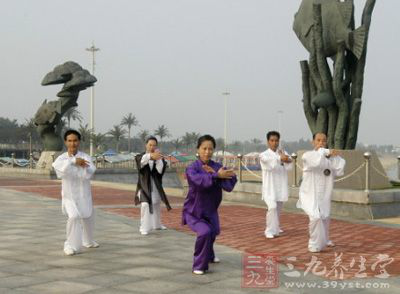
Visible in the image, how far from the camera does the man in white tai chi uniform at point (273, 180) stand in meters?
7.98

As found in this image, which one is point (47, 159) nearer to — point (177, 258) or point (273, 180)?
point (273, 180)

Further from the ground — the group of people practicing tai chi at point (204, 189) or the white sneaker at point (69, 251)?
the group of people practicing tai chi at point (204, 189)

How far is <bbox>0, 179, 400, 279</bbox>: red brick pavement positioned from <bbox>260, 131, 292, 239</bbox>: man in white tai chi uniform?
0.26 meters

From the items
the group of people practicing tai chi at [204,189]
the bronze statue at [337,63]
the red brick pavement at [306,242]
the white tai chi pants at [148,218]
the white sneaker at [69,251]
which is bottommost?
the red brick pavement at [306,242]

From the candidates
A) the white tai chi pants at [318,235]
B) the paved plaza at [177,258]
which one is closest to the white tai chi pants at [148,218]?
the paved plaza at [177,258]

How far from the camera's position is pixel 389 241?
753 centimetres

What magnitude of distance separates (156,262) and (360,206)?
5.86 metres

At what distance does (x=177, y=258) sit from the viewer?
6098 millimetres

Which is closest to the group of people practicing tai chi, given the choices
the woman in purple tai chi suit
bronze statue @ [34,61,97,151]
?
the woman in purple tai chi suit

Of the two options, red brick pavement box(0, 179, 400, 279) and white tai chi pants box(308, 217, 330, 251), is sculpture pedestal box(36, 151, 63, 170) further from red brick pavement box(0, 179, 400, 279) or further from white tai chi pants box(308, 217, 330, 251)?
white tai chi pants box(308, 217, 330, 251)

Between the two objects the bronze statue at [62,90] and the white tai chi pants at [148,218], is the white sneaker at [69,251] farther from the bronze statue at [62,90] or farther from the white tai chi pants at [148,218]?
the bronze statue at [62,90]

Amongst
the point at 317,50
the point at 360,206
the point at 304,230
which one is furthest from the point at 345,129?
the point at 304,230

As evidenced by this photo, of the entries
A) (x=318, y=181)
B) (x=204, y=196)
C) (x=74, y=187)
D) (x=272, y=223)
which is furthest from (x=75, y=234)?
(x=318, y=181)

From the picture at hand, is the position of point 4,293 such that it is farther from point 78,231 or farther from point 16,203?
point 16,203
